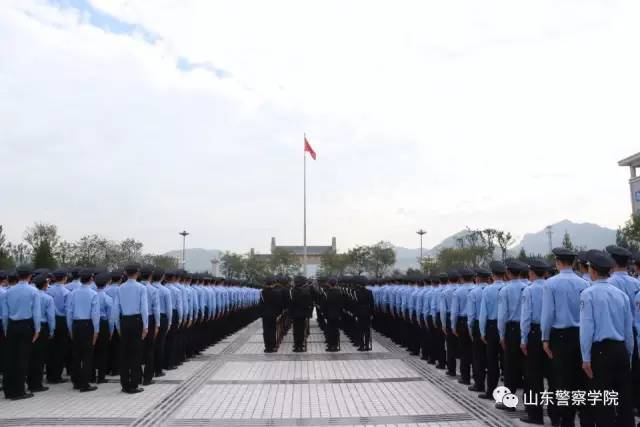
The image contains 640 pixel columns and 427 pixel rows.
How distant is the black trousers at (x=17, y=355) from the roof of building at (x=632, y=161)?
5227 cm

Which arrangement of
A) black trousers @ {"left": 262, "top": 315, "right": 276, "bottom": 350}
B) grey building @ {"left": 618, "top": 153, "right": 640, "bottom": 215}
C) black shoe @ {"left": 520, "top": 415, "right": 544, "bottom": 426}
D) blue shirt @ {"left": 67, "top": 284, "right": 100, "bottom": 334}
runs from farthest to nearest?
grey building @ {"left": 618, "top": 153, "right": 640, "bottom": 215}, black trousers @ {"left": 262, "top": 315, "right": 276, "bottom": 350}, blue shirt @ {"left": 67, "top": 284, "right": 100, "bottom": 334}, black shoe @ {"left": 520, "top": 415, "right": 544, "bottom": 426}

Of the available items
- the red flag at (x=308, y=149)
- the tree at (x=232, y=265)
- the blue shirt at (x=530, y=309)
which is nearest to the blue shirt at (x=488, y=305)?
the blue shirt at (x=530, y=309)

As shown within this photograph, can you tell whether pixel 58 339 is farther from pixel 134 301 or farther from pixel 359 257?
pixel 359 257

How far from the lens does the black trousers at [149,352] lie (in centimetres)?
865

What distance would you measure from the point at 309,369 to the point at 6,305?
17.9 feet

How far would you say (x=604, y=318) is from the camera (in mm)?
4801

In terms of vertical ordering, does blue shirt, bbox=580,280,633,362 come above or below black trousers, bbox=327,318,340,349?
above

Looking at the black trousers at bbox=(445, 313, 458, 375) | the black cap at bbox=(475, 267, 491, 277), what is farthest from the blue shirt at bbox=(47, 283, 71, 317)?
the black cap at bbox=(475, 267, 491, 277)

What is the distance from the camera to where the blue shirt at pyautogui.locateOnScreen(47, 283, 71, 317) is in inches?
353

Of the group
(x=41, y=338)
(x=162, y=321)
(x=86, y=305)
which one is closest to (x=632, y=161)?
(x=162, y=321)

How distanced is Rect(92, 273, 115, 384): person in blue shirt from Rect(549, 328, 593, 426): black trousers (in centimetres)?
707

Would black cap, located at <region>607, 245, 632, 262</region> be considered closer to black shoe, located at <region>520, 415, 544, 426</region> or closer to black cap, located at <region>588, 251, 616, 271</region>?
black cap, located at <region>588, 251, 616, 271</region>

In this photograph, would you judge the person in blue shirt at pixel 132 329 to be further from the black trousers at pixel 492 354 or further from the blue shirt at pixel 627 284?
the blue shirt at pixel 627 284

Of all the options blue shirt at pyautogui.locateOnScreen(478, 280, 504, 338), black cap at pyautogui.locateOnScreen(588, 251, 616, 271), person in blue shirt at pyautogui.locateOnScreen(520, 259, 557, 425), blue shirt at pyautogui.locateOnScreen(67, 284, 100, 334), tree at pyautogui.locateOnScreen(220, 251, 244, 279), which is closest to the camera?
black cap at pyautogui.locateOnScreen(588, 251, 616, 271)
